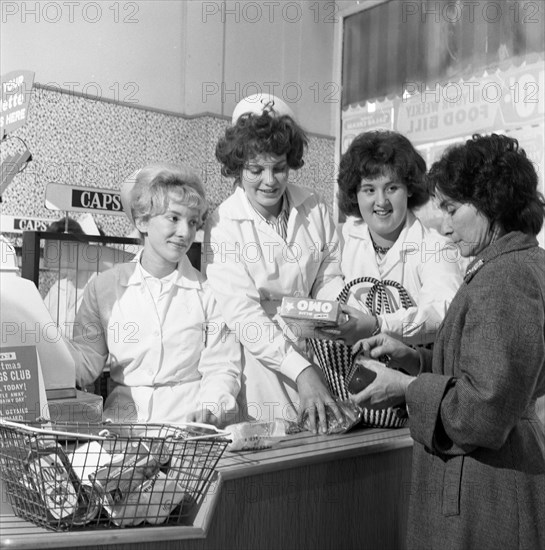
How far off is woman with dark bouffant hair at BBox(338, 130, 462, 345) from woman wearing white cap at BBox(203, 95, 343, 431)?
144mm

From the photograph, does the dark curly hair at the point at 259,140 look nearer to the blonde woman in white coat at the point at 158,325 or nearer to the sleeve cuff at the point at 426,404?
the blonde woman in white coat at the point at 158,325

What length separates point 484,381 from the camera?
1497 millimetres

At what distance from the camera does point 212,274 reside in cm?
231

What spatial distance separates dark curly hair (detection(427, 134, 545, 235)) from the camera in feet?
5.42

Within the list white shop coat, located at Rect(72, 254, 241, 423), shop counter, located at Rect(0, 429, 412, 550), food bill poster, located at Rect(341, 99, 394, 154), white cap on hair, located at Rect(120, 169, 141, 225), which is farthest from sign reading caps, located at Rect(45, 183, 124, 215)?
food bill poster, located at Rect(341, 99, 394, 154)

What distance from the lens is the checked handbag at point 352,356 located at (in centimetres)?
199

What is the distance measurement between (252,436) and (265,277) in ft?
2.10

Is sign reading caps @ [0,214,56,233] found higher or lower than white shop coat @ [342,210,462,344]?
higher

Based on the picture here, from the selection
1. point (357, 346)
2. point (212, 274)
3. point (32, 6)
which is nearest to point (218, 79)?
point (32, 6)

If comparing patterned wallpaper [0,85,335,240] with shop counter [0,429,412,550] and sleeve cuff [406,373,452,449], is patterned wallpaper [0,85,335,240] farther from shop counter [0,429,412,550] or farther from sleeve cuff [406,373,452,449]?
sleeve cuff [406,373,452,449]

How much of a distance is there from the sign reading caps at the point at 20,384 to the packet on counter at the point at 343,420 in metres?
0.75

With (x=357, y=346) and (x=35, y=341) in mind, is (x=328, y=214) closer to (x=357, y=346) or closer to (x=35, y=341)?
(x=357, y=346)

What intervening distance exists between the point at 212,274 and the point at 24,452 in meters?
0.99

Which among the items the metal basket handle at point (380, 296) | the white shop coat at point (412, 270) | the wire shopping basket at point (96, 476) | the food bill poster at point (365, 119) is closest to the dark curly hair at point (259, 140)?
the white shop coat at point (412, 270)
